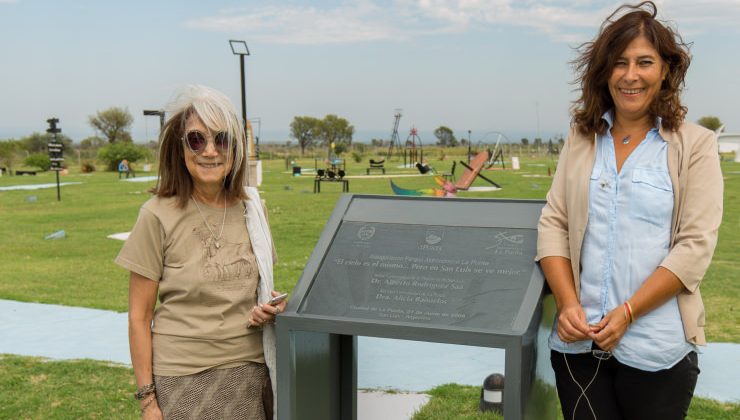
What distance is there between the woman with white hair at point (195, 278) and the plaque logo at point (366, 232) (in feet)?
1.89

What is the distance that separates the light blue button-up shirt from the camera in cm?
228

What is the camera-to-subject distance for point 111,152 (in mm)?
39781

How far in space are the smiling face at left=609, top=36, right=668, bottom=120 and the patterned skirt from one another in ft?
4.81

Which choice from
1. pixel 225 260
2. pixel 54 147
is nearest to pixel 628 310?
pixel 225 260

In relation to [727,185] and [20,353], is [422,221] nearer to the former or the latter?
[20,353]

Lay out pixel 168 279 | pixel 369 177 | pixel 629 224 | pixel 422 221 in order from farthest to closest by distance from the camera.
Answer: pixel 369 177
pixel 422 221
pixel 168 279
pixel 629 224

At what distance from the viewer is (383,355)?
5508mm

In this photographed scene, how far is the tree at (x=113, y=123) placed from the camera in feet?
212

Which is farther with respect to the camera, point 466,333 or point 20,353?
point 20,353

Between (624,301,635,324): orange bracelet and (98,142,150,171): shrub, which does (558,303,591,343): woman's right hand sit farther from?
(98,142,150,171): shrub

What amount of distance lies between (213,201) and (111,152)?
3933cm

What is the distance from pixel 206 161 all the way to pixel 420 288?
866 millimetres

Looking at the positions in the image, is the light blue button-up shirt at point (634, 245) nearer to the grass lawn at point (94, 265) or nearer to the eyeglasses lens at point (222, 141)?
the eyeglasses lens at point (222, 141)

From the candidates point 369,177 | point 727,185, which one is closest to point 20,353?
point 727,185
